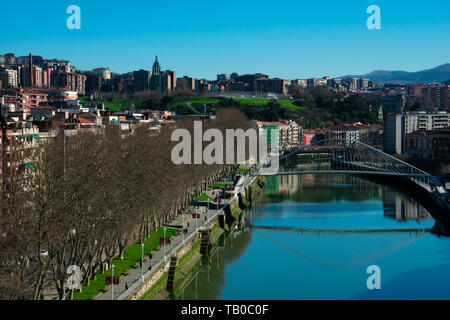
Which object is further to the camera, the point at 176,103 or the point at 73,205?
the point at 176,103

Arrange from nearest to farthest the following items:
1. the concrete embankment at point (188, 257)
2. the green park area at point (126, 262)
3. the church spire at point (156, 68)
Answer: the green park area at point (126, 262) < the concrete embankment at point (188, 257) < the church spire at point (156, 68)

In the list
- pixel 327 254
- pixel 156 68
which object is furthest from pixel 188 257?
pixel 156 68

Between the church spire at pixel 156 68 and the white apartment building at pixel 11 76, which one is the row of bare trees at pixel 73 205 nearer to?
the white apartment building at pixel 11 76

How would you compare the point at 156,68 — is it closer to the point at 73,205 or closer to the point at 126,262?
the point at 126,262

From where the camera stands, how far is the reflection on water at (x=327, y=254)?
52.1ft

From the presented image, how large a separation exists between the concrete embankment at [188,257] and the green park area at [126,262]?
0.66m

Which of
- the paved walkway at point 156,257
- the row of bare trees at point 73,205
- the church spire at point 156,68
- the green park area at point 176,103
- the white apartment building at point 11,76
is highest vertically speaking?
the church spire at point 156,68

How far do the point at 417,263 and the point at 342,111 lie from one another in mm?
66161

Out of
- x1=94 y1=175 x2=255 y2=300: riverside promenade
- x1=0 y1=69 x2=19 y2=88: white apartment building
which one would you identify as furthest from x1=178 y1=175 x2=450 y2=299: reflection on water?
x1=0 y1=69 x2=19 y2=88: white apartment building

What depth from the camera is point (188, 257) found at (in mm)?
18219

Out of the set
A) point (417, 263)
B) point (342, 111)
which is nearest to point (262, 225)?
point (417, 263)

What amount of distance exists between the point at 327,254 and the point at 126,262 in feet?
23.5

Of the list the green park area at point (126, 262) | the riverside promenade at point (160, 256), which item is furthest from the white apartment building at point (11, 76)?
the green park area at point (126, 262)
